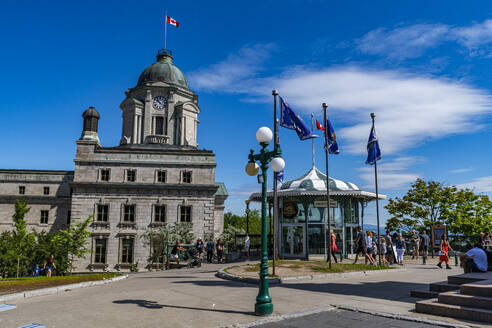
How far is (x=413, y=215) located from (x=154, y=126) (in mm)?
30714

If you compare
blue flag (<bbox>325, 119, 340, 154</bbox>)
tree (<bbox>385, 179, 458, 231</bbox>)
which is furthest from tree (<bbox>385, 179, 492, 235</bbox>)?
blue flag (<bbox>325, 119, 340, 154</bbox>)

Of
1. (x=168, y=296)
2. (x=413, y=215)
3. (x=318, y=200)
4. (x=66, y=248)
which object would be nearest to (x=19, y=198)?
(x=66, y=248)

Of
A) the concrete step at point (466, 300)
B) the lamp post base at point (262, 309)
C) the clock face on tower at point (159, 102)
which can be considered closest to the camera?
the concrete step at point (466, 300)

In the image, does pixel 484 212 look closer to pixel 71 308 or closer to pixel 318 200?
pixel 318 200

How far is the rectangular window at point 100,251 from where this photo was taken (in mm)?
33562

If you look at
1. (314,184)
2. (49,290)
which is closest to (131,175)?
(314,184)

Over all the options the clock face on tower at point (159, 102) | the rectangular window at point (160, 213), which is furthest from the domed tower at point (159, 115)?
the rectangular window at point (160, 213)

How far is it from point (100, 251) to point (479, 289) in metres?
31.8

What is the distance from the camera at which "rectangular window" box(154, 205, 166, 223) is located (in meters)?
34.5

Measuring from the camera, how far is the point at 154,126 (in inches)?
1786

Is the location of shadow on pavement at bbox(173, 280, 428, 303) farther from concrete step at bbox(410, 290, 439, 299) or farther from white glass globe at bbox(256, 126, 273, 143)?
white glass globe at bbox(256, 126, 273, 143)

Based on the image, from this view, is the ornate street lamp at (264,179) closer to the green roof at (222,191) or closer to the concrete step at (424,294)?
the concrete step at (424,294)

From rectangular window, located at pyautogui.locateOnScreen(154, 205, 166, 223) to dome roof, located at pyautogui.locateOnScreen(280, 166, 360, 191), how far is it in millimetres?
13181

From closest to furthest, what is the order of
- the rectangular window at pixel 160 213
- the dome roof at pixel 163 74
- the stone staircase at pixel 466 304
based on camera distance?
the stone staircase at pixel 466 304, the rectangular window at pixel 160 213, the dome roof at pixel 163 74
